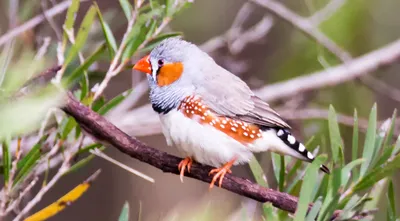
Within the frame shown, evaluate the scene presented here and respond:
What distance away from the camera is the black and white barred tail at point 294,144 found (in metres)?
0.86

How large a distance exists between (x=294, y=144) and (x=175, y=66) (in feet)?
0.85

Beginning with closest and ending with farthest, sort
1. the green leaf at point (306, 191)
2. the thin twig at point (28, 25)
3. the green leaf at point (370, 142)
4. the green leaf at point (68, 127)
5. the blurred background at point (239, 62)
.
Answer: the green leaf at point (306, 191) < the green leaf at point (370, 142) < the green leaf at point (68, 127) < the thin twig at point (28, 25) < the blurred background at point (239, 62)

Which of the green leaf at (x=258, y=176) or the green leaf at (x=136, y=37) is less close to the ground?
the green leaf at (x=136, y=37)

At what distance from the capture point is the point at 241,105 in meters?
0.98

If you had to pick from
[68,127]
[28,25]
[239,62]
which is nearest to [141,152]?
[68,127]

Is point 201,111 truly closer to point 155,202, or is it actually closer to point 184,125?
point 184,125

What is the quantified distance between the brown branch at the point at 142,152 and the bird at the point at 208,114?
0.49 ft

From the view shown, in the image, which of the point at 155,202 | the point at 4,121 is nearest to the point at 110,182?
the point at 155,202

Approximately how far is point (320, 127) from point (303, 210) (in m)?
1.07

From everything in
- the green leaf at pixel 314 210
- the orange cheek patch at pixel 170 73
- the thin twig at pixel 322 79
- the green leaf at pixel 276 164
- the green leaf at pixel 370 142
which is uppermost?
the thin twig at pixel 322 79

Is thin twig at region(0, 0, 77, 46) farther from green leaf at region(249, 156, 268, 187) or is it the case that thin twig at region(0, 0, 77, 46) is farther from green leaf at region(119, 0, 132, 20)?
green leaf at region(249, 156, 268, 187)

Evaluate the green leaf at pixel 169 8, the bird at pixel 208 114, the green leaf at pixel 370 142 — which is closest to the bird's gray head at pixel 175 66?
the bird at pixel 208 114

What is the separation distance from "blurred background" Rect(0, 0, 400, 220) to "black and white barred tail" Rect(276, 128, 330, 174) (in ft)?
0.73

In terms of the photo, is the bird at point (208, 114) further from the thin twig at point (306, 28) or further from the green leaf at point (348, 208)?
the thin twig at point (306, 28)
